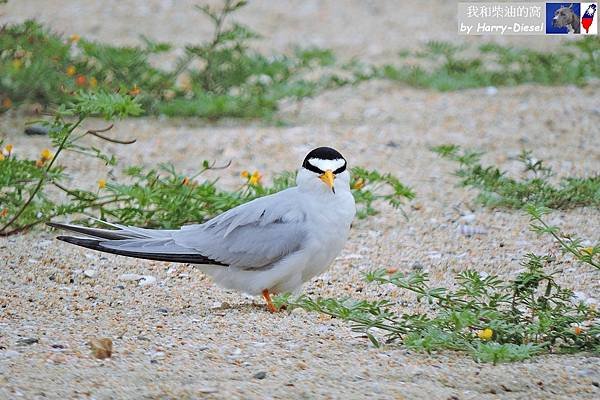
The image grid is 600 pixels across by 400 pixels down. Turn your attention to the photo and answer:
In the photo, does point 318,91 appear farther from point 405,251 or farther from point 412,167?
point 405,251

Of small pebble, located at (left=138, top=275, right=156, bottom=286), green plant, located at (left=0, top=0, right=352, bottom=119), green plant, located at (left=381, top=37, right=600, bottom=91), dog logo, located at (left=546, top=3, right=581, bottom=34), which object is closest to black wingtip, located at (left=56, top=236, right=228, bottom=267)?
small pebble, located at (left=138, top=275, right=156, bottom=286)

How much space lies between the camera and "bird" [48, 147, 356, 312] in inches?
153

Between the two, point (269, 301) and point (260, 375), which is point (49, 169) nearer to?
point (269, 301)

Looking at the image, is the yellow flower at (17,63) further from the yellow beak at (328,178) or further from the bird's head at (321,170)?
the yellow beak at (328,178)

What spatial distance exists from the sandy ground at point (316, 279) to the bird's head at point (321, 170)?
50 cm

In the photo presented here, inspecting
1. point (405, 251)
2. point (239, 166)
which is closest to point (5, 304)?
point (405, 251)

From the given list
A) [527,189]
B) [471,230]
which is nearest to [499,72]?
[527,189]

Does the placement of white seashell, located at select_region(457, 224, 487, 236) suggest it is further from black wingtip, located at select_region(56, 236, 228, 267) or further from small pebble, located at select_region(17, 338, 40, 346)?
small pebble, located at select_region(17, 338, 40, 346)

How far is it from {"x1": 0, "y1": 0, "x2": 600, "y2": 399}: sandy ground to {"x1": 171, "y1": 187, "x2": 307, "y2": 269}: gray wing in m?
0.21

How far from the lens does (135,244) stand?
13.0 feet

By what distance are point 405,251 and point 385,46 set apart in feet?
14.9

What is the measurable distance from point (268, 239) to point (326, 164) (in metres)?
0.37

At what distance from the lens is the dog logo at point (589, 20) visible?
8.12m

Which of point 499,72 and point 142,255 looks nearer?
point 142,255
